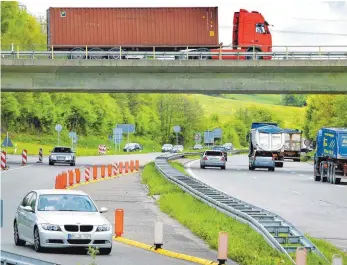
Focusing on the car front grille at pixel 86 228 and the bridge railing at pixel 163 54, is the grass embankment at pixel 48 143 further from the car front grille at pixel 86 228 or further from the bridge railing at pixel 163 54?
the car front grille at pixel 86 228

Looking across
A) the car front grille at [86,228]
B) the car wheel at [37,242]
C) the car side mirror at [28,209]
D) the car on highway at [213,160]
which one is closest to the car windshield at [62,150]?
the car on highway at [213,160]

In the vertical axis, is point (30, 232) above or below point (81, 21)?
below

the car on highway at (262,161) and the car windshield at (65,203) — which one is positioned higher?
the car windshield at (65,203)

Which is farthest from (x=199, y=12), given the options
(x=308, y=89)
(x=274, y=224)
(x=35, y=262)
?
(x=35, y=262)

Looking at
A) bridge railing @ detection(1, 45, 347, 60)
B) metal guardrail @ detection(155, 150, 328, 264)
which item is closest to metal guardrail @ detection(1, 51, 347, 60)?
bridge railing @ detection(1, 45, 347, 60)

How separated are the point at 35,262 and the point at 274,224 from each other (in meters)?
8.58

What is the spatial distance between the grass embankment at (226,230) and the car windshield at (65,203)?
2858 millimetres

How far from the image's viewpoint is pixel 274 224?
66.3ft

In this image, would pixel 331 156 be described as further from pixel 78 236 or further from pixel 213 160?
pixel 78 236

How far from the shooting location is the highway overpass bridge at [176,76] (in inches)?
2312

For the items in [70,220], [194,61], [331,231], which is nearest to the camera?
[70,220]

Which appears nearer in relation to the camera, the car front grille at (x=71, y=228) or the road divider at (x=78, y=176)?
the car front grille at (x=71, y=228)

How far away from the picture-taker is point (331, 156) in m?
49.8

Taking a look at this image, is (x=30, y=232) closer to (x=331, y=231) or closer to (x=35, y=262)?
(x=35, y=262)
